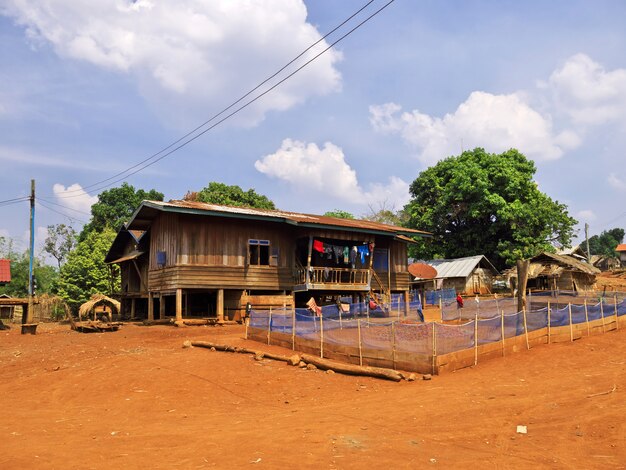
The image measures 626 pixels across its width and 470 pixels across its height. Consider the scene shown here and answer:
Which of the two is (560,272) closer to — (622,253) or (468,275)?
(468,275)

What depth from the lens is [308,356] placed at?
1497 centimetres

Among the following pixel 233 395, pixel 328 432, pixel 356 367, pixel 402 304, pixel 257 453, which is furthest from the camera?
pixel 402 304

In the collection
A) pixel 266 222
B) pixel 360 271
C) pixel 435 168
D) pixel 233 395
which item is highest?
pixel 435 168

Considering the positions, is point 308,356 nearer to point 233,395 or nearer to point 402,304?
point 233,395

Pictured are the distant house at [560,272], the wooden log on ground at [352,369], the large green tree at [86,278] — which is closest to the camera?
the wooden log on ground at [352,369]

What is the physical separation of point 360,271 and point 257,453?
20.8 metres

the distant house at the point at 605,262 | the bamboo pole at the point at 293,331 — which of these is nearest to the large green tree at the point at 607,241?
the distant house at the point at 605,262

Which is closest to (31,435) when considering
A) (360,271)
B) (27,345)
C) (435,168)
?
(27,345)

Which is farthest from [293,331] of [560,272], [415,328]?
[560,272]

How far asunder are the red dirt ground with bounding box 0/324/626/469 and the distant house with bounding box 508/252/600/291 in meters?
26.7

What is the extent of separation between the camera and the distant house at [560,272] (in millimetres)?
41656

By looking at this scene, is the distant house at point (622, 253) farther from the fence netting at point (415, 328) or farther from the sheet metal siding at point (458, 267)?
the fence netting at point (415, 328)

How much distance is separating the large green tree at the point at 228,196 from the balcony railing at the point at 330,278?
22404 mm

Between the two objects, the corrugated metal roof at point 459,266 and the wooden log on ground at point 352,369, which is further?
the corrugated metal roof at point 459,266
